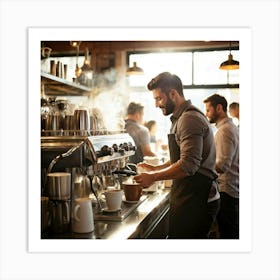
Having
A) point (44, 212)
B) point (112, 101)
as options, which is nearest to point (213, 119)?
point (112, 101)

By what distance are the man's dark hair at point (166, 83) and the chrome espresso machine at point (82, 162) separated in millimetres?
399

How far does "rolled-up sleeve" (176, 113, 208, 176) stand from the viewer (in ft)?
7.48

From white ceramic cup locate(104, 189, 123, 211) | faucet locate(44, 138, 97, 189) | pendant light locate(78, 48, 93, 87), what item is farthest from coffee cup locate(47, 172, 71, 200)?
pendant light locate(78, 48, 93, 87)

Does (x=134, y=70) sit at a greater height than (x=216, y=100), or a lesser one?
greater

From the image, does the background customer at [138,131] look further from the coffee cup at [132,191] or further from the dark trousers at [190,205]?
the dark trousers at [190,205]

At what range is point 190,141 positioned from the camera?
230 centimetres

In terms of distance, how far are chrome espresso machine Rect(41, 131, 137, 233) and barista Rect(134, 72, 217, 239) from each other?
0.27 metres

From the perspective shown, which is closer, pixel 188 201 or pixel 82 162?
pixel 82 162

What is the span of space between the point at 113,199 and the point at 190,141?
527 millimetres

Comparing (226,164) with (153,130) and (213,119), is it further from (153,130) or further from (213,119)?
(153,130)

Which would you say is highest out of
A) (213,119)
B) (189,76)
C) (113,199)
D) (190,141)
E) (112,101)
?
(189,76)
